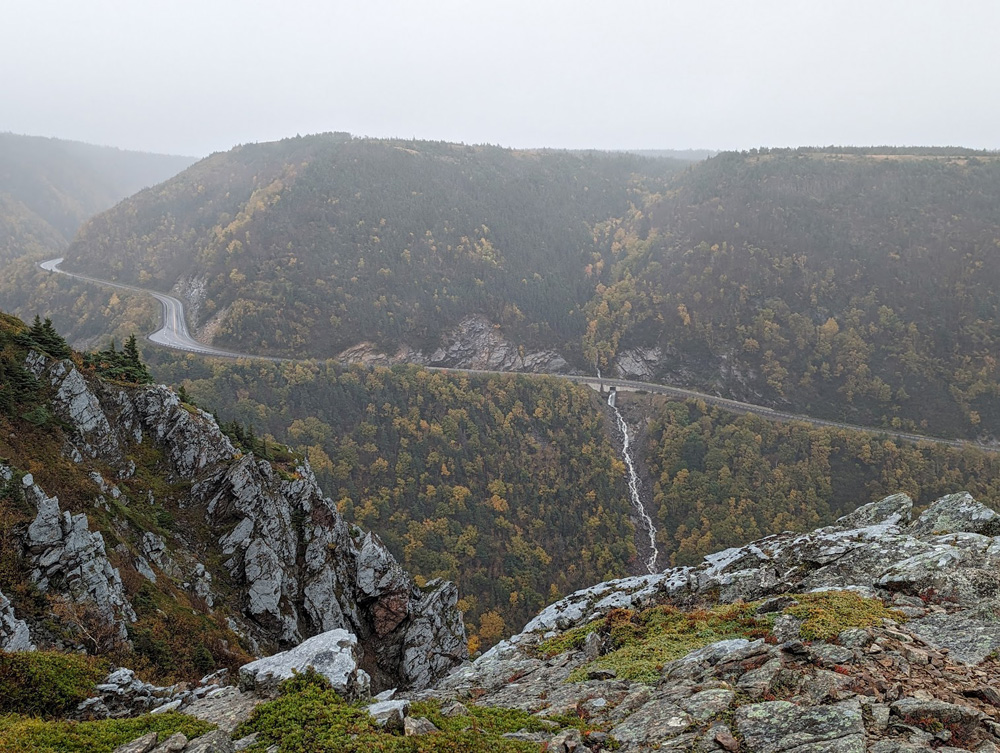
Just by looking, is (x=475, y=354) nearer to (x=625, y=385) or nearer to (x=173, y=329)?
(x=625, y=385)

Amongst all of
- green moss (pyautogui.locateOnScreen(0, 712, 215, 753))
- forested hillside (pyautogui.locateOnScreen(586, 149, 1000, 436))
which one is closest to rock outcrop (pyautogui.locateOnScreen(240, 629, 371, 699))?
green moss (pyautogui.locateOnScreen(0, 712, 215, 753))

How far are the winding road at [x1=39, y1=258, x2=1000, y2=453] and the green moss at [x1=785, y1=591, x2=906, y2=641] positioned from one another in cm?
12260

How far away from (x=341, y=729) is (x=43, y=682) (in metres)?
8.34

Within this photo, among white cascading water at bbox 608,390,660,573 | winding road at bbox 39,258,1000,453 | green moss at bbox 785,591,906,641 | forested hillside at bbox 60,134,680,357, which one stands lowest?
white cascading water at bbox 608,390,660,573

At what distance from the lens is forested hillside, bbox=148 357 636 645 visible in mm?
91062

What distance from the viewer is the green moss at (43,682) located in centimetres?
1157

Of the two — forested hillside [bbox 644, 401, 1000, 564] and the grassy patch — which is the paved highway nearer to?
forested hillside [bbox 644, 401, 1000, 564]

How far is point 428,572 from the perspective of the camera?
8575 centimetres

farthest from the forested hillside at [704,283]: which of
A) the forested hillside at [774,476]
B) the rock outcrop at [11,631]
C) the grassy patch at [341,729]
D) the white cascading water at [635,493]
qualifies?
the grassy patch at [341,729]

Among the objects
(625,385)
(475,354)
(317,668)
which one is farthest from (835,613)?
(475,354)

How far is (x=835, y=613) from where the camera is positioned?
1458 cm

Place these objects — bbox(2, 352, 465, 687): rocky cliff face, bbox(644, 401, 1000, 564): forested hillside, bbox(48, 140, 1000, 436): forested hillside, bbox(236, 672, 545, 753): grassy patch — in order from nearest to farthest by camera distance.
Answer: bbox(236, 672, 545, 753): grassy patch → bbox(2, 352, 465, 687): rocky cliff face → bbox(644, 401, 1000, 564): forested hillside → bbox(48, 140, 1000, 436): forested hillside

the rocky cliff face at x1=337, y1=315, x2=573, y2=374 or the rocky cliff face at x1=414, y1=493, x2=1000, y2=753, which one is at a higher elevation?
the rocky cliff face at x1=414, y1=493, x2=1000, y2=753

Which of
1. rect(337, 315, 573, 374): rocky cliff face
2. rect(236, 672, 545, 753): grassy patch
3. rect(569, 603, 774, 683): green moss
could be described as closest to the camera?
rect(236, 672, 545, 753): grassy patch
